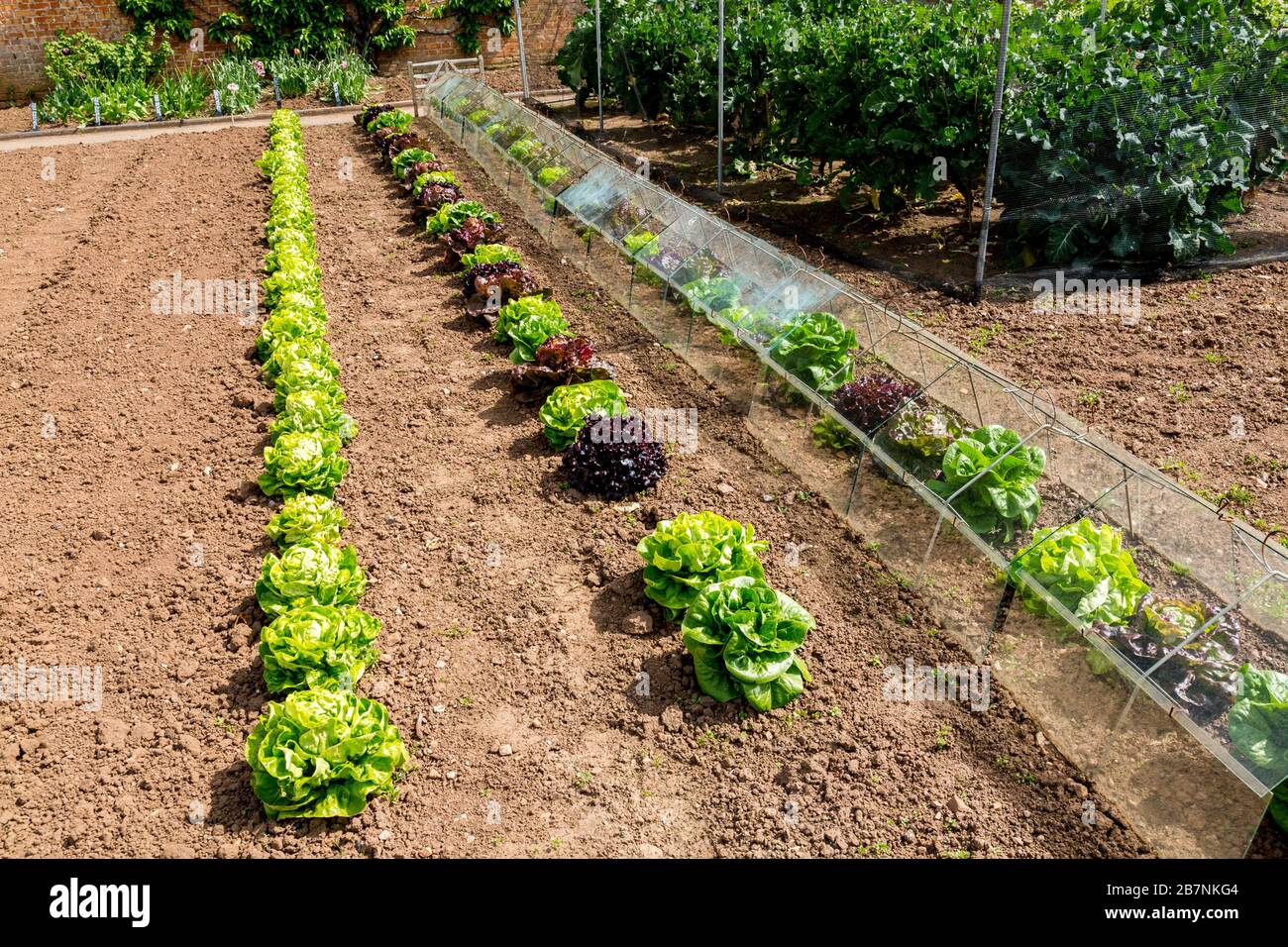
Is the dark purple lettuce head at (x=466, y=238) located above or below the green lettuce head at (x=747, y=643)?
above

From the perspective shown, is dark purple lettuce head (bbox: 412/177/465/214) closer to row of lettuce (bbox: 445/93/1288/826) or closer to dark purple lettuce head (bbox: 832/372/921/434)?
row of lettuce (bbox: 445/93/1288/826)

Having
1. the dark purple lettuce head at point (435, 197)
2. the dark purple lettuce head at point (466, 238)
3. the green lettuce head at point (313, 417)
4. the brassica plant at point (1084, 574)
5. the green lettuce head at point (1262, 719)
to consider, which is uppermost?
the dark purple lettuce head at point (435, 197)

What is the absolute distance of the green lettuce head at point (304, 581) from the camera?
537cm

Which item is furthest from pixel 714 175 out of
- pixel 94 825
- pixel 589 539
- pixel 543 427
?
pixel 94 825

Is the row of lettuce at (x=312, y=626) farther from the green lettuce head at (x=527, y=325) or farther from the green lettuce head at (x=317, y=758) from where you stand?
the green lettuce head at (x=527, y=325)

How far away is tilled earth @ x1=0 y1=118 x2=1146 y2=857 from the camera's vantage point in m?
4.43

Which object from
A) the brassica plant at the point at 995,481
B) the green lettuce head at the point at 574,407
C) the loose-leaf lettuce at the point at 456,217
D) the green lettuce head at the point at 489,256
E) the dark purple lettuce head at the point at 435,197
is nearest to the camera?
the brassica plant at the point at 995,481

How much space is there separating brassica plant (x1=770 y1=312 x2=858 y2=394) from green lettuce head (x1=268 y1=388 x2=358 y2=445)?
3.38 m

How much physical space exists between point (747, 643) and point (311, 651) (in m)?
2.24

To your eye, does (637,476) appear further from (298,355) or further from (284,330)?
(284,330)

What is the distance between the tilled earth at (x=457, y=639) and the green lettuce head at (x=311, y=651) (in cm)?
27

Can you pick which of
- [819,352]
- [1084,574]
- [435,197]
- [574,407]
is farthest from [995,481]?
[435,197]

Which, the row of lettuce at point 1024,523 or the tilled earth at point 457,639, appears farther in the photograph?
the tilled earth at point 457,639

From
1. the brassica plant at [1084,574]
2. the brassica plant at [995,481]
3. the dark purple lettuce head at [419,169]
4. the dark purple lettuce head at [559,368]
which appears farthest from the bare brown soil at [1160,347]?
the dark purple lettuce head at [419,169]
